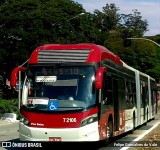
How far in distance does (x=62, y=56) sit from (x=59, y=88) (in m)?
1.11

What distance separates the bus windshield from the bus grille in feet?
1.02

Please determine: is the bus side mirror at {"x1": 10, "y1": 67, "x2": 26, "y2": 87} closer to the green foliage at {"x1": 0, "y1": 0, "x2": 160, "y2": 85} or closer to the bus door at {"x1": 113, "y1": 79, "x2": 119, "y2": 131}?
the bus door at {"x1": 113, "y1": 79, "x2": 119, "y2": 131}

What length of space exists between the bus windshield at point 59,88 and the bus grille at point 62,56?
0.31 meters

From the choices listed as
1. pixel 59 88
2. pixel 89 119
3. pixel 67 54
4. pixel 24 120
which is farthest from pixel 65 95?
pixel 67 54

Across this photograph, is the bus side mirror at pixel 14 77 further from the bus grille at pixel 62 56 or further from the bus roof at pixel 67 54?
the bus grille at pixel 62 56

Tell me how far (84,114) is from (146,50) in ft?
298

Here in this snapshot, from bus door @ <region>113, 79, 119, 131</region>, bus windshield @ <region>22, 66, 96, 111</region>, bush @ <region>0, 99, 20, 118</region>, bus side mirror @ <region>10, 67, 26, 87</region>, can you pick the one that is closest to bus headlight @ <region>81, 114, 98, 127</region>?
bus windshield @ <region>22, 66, 96, 111</region>

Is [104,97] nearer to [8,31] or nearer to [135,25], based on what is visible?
[8,31]

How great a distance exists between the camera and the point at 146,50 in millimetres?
102812

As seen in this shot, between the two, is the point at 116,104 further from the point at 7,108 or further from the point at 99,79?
the point at 7,108

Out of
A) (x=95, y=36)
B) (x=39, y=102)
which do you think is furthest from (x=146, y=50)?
(x=39, y=102)

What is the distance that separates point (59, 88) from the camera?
534 inches

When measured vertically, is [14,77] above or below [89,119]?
above

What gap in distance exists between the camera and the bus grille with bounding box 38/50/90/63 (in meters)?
14.1
